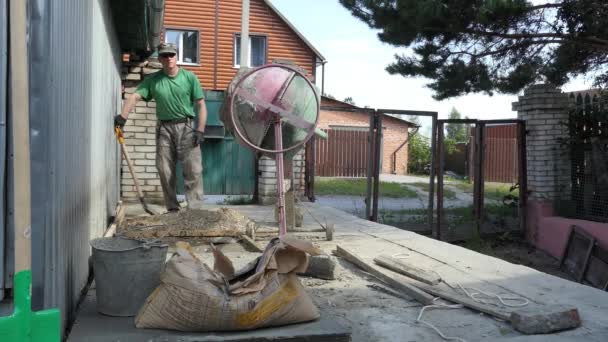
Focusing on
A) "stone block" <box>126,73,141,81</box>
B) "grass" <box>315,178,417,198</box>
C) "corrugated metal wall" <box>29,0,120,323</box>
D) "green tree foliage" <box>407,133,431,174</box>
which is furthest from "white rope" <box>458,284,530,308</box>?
"green tree foliage" <box>407,133,431,174</box>

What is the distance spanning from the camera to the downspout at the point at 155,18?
231 inches

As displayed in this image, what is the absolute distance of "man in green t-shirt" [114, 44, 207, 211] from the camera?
5.68 metres

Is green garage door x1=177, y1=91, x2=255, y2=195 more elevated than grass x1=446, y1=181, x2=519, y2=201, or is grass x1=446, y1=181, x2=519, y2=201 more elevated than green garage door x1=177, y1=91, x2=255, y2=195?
green garage door x1=177, y1=91, x2=255, y2=195

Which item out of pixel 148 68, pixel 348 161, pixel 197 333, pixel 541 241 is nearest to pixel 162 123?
pixel 148 68

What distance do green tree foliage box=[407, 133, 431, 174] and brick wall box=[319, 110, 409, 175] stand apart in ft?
1.31

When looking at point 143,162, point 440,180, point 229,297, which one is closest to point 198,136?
point 143,162

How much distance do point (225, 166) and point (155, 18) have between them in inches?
198

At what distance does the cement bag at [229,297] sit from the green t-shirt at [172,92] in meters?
3.32

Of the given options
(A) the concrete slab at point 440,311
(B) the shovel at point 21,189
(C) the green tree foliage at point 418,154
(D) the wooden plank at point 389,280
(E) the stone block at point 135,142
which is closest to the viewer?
(B) the shovel at point 21,189

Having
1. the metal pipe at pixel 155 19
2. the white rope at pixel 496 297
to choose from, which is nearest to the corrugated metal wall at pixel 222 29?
the metal pipe at pixel 155 19

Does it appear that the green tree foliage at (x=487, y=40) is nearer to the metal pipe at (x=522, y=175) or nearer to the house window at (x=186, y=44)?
the metal pipe at (x=522, y=175)

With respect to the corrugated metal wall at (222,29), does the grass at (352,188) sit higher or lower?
lower

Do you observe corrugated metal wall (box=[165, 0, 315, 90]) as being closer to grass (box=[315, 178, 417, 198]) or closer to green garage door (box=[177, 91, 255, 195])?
grass (box=[315, 178, 417, 198])

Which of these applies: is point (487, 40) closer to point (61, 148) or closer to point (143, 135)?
point (143, 135)
